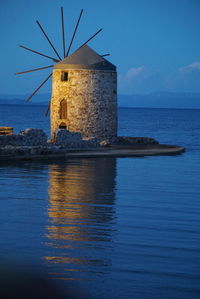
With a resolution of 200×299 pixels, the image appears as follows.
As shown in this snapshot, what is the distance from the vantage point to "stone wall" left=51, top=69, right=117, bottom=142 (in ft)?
86.2

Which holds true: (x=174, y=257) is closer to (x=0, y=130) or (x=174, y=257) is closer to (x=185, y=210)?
(x=185, y=210)

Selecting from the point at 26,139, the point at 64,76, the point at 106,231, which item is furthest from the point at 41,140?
the point at 106,231

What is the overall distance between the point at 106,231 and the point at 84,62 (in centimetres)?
1793

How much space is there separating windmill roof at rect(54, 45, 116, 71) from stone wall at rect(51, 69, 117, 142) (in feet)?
0.55

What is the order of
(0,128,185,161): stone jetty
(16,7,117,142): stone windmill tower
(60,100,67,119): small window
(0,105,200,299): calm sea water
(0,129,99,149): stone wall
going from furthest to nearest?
(60,100,67,119): small window < (16,7,117,142): stone windmill tower < (0,129,99,149): stone wall < (0,128,185,161): stone jetty < (0,105,200,299): calm sea water

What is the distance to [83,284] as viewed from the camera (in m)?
6.53

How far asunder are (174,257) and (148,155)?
589 inches

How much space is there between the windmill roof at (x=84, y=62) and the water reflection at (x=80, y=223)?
10263mm

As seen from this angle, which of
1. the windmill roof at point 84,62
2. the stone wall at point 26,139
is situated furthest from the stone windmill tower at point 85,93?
the stone wall at point 26,139

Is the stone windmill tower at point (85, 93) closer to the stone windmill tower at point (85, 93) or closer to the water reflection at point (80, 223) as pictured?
the stone windmill tower at point (85, 93)

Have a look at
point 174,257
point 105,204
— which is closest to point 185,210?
point 105,204

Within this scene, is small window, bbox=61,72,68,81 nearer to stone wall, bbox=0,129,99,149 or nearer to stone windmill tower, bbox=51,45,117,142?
stone windmill tower, bbox=51,45,117,142

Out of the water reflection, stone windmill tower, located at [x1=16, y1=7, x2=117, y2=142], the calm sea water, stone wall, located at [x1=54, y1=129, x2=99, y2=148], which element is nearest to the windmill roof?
stone windmill tower, located at [x1=16, y1=7, x2=117, y2=142]

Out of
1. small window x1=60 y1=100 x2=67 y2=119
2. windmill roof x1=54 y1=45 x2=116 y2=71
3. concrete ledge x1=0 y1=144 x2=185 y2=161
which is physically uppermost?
windmill roof x1=54 y1=45 x2=116 y2=71
